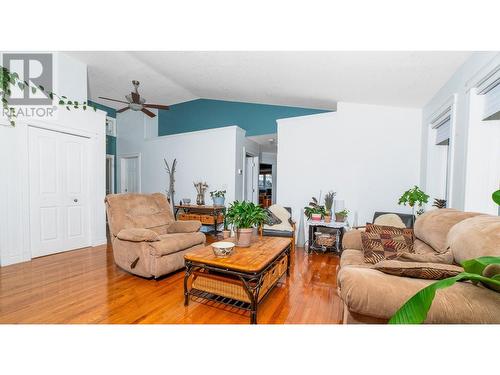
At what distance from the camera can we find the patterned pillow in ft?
6.57

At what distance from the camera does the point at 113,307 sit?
1.90 meters

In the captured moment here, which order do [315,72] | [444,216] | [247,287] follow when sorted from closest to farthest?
[247,287], [444,216], [315,72]

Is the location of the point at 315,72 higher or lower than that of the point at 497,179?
higher

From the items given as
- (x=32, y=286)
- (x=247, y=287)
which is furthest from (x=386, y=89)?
(x=32, y=286)

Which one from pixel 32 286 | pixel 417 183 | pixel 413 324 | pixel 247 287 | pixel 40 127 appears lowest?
pixel 32 286

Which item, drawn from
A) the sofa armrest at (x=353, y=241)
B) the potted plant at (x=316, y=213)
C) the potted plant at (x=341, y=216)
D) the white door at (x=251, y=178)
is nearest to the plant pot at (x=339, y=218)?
the potted plant at (x=341, y=216)

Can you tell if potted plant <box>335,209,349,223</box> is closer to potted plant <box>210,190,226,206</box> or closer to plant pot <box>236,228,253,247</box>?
plant pot <box>236,228,253,247</box>

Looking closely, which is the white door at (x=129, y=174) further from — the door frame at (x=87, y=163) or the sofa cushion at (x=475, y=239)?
the sofa cushion at (x=475, y=239)

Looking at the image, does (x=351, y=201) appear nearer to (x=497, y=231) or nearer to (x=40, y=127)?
(x=497, y=231)

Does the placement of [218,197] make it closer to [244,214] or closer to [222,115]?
[222,115]

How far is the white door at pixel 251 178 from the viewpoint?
5715 millimetres

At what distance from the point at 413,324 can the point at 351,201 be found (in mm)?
3465

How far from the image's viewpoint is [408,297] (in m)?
0.92
